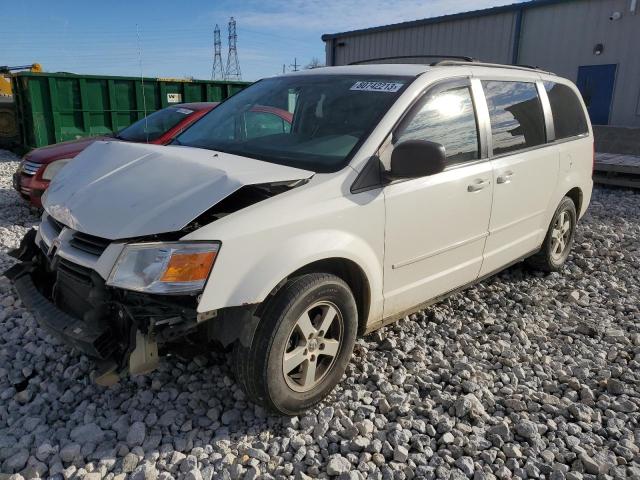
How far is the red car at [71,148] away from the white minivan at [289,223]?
3.29 metres

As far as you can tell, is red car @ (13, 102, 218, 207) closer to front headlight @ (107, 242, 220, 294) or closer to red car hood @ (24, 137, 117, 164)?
red car hood @ (24, 137, 117, 164)

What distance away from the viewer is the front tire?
252 cm

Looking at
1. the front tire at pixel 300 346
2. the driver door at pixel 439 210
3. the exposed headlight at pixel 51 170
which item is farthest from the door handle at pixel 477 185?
the exposed headlight at pixel 51 170

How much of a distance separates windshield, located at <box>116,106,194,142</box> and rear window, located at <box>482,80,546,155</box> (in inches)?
180

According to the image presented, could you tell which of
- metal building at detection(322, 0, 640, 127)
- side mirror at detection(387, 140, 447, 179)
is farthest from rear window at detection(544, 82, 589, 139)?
metal building at detection(322, 0, 640, 127)

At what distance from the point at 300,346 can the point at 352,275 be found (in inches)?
20.4

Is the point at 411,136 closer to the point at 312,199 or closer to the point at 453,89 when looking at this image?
the point at 453,89

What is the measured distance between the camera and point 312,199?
2.63 m

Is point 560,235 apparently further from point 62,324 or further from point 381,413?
point 62,324

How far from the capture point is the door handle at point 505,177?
3.70 metres

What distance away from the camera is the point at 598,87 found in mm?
13305

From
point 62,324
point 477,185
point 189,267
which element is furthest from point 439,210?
point 62,324

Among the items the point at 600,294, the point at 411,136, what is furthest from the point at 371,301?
the point at 600,294

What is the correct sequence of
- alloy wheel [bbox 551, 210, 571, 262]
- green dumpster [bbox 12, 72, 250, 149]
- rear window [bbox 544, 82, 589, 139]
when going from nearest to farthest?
rear window [bbox 544, 82, 589, 139] < alloy wheel [bbox 551, 210, 571, 262] < green dumpster [bbox 12, 72, 250, 149]
